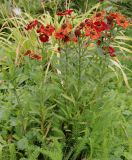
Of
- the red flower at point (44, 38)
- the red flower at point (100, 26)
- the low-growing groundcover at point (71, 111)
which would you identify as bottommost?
the low-growing groundcover at point (71, 111)

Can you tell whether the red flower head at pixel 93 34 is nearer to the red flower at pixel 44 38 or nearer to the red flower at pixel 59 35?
the red flower at pixel 59 35

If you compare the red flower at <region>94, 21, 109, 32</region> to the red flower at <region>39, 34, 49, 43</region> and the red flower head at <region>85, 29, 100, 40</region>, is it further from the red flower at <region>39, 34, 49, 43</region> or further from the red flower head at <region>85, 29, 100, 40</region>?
the red flower at <region>39, 34, 49, 43</region>

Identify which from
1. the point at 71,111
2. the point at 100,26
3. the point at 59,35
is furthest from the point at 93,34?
the point at 71,111

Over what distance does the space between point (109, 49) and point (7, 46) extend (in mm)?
1903

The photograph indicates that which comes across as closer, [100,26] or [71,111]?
[100,26]

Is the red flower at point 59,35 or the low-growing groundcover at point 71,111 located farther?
the low-growing groundcover at point 71,111

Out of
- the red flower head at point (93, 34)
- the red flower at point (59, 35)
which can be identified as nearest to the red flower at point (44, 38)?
the red flower at point (59, 35)

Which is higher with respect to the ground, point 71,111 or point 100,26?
point 100,26

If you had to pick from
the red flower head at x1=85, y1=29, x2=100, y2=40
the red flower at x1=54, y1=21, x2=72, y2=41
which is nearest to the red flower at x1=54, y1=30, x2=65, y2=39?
the red flower at x1=54, y1=21, x2=72, y2=41

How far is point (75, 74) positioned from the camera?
2826 millimetres

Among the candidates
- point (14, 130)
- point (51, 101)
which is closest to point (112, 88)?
point (51, 101)

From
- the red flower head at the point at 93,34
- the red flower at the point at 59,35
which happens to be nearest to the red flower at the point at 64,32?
the red flower at the point at 59,35

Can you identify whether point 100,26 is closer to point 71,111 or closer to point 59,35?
point 59,35

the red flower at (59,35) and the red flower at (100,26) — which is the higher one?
the red flower at (100,26)
